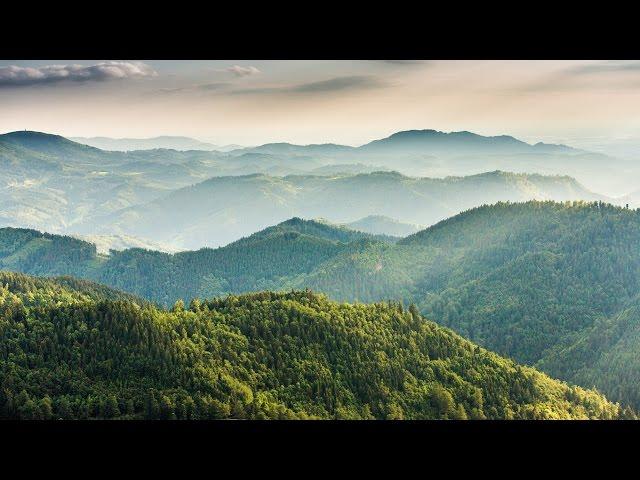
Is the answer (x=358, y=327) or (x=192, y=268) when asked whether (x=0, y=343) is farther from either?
(x=192, y=268)

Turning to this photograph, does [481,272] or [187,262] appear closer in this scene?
[481,272]

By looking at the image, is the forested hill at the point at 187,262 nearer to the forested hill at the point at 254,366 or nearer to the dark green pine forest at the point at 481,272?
the dark green pine forest at the point at 481,272

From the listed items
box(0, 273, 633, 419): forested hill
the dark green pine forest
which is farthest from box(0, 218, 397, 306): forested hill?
box(0, 273, 633, 419): forested hill

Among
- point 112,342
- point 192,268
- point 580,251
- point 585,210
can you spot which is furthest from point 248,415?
point 192,268

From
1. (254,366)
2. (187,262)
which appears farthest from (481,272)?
(254,366)

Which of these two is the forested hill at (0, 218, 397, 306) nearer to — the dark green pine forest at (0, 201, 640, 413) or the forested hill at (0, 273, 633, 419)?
the dark green pine forest at (0, 201, 640, 413)

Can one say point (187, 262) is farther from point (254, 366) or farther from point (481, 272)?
point (254, 366)
